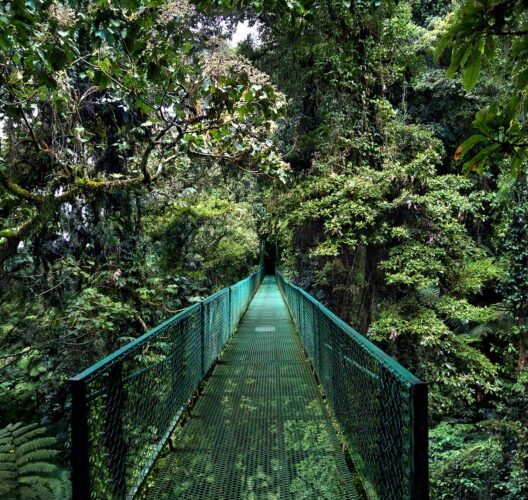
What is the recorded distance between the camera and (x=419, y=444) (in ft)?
5.47

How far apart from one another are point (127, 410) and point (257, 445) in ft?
4.25

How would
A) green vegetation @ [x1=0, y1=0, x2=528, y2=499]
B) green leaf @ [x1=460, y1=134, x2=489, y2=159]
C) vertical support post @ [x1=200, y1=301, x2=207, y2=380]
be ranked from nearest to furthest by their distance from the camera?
green leaf @ [x1=460, y1=134, x2=489, y2=159]
green vegetation @ [x1=0, y1=0, x2=528, y2=499]
vertical support post @ [x1=200, y1=301, x2=207, y2=380]

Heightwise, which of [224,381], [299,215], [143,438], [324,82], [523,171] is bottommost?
[224,381]

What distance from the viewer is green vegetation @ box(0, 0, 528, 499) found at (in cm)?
312

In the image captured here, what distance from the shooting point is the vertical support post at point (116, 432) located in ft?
7.25

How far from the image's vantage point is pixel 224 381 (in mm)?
5188

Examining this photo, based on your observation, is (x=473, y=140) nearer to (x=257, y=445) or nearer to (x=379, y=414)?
(x=379, y=414)

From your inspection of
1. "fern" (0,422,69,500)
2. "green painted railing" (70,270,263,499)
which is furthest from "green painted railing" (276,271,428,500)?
"fern" (0,422,69,500)

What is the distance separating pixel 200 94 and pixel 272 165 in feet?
7.33

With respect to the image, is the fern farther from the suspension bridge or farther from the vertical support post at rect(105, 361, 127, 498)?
the vertical support post at rect(105, 361, 127, 498)

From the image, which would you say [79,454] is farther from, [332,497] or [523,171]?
[523,171]

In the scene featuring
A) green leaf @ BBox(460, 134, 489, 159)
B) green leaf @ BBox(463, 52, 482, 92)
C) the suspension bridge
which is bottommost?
the suspension bridge

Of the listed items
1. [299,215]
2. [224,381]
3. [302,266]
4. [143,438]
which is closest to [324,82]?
[299,215]

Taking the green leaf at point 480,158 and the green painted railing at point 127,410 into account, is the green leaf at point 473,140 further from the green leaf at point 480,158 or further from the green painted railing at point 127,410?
the green painted railing at point 127,410
